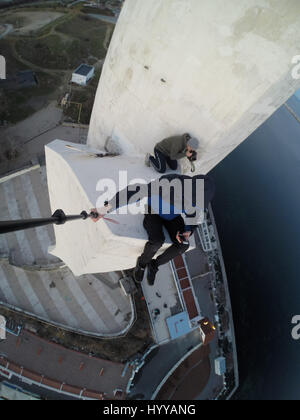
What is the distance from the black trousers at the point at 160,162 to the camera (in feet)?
17.4

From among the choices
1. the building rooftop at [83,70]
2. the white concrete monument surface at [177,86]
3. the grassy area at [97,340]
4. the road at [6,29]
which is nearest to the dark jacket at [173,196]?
the white concrete monument surface at [177,86]

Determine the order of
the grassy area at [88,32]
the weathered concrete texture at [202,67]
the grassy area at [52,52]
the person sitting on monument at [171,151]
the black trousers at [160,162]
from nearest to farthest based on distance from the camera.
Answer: the weathered concrete texture at [202,67] < the person sitting on monument at [171,151] < the black trousers at [160,162] < the grassy area at [52,52] < the grassy area at [88,32]

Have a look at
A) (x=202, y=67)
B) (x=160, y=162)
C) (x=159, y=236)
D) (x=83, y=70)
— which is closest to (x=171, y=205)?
(x=159, y=236)

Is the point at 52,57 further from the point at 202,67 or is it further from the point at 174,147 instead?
the point at 174,147

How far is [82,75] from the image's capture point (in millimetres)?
20656

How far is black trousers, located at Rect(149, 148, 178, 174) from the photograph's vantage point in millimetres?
5316

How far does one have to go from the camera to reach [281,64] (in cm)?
415

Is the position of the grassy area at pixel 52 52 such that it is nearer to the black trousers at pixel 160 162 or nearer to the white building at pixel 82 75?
the white building at pixel 82 75

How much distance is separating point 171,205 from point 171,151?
1.26m

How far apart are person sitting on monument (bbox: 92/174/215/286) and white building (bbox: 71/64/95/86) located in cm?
2040

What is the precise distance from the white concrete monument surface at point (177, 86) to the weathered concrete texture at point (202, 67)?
2cm

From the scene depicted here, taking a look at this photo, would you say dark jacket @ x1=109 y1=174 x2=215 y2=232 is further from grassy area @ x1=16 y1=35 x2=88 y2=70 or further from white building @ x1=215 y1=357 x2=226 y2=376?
grassy area @ x1=16 y1=35 x2=88 y2=70

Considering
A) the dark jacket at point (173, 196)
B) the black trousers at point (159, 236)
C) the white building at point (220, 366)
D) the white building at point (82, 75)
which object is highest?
the white building at point (82, 75)

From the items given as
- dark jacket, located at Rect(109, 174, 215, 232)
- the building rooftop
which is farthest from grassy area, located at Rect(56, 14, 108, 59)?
dark jacket, located at Rect(109, 174, 215, 232)
